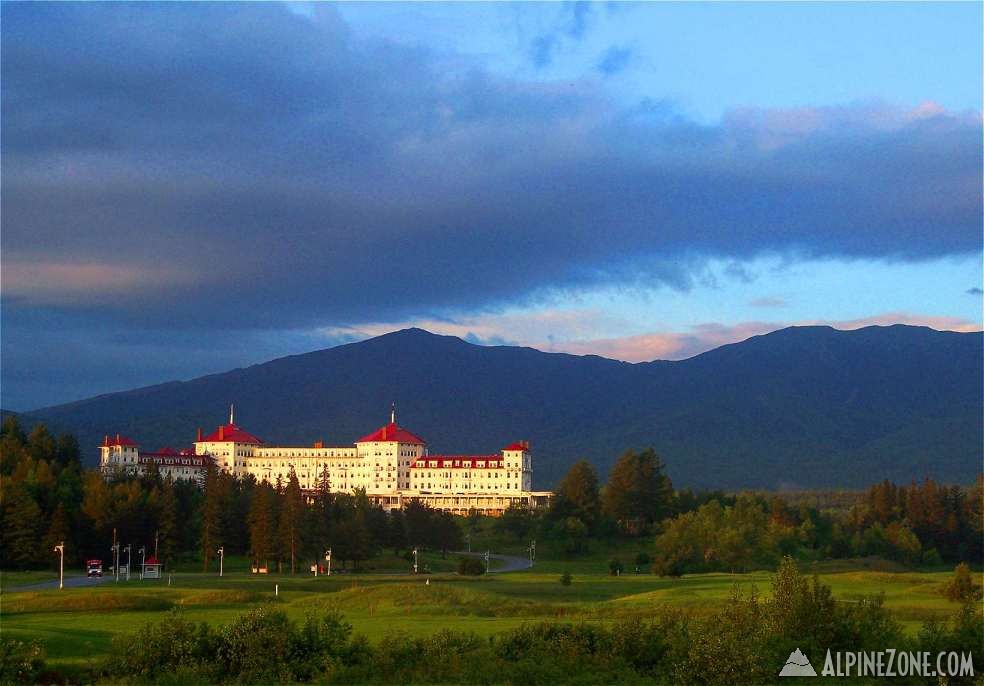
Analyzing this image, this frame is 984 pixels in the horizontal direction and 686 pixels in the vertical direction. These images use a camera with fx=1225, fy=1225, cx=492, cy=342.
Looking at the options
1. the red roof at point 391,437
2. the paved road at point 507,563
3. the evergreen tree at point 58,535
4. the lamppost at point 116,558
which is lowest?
the paved road at point 507,563

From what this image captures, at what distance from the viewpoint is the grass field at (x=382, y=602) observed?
152ft

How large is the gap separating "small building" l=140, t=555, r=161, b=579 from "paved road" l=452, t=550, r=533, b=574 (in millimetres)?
23010

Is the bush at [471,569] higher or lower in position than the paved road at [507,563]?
higher

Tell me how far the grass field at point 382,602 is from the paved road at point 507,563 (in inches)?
476

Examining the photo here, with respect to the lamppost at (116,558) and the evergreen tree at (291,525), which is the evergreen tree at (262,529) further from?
the lamppost at (116,558)

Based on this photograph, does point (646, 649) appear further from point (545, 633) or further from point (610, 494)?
point (610, 494)

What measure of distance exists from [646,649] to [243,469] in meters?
126

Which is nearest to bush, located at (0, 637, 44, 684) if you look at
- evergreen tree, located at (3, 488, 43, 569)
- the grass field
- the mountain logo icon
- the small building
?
the grass field

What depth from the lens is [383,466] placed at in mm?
152500

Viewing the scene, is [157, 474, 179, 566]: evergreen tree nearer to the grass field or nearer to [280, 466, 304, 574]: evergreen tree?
[280, 466, 304, 574]: evergreen tree

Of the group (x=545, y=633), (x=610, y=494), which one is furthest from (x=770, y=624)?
(x=610, y=494)

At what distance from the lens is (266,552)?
85.8 meters

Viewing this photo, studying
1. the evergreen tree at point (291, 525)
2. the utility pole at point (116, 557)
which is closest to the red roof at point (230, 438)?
the evergreen tree at point (291, 525)

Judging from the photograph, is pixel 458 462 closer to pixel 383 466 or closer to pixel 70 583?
pixel 383 466
